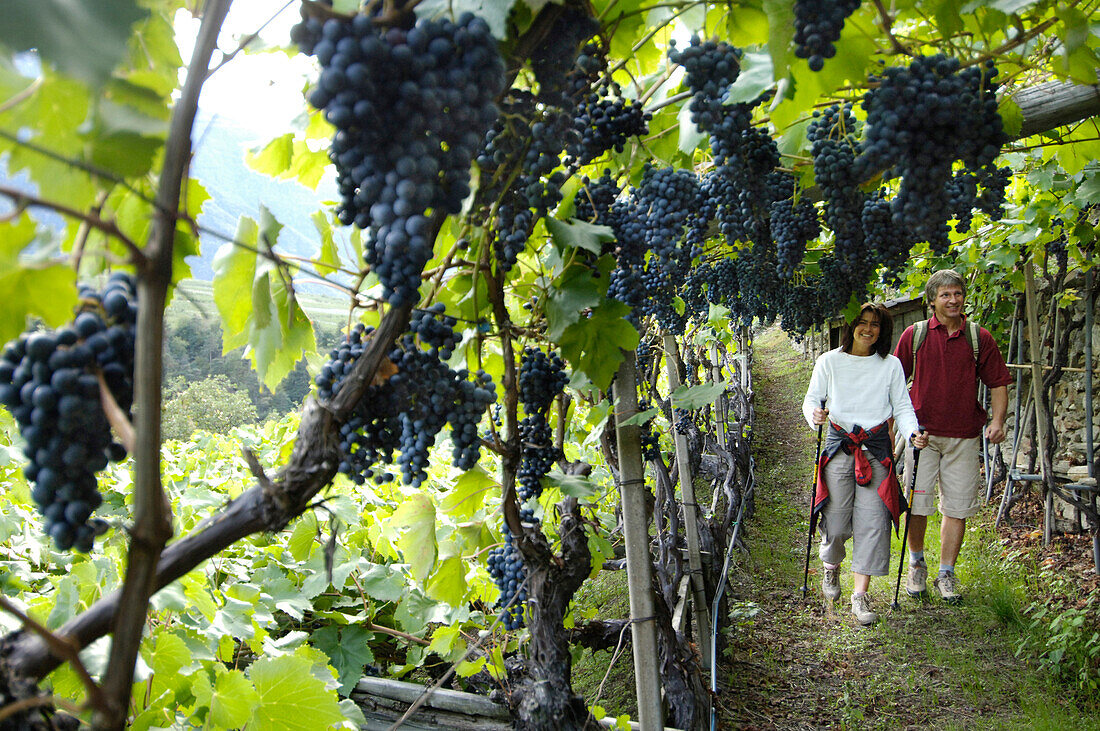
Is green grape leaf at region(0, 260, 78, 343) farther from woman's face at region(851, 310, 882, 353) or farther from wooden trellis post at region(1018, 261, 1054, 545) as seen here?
wooden trellis post at region(1018, 261, 1054, 545)

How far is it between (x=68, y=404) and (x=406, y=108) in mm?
449

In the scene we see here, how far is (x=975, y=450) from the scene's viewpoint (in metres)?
4.49

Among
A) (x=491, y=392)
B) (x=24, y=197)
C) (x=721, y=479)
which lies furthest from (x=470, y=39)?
(x=721, y=479)

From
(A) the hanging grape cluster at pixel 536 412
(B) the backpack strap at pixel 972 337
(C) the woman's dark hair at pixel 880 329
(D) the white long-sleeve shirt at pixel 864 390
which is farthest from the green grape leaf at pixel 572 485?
(B) the backpack strap at pixel 972 337

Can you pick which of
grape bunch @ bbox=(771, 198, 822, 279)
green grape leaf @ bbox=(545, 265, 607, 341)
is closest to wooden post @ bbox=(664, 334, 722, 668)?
grape bunch @ bbox=(771, 198, 822, 279)

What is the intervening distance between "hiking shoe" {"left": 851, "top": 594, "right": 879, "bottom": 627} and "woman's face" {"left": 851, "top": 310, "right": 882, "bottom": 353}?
162 cm

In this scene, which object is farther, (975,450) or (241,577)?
(975,450)

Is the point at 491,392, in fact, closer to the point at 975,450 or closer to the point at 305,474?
the point at 305,474

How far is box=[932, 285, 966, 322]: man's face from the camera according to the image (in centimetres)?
436

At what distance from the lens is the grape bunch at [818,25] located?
1137mm

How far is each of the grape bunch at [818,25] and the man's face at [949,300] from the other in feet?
12.3

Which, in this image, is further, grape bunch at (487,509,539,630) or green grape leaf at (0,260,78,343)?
grape bunch at (487,509,539,630)

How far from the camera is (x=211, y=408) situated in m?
46.2

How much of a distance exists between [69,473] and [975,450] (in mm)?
5020
